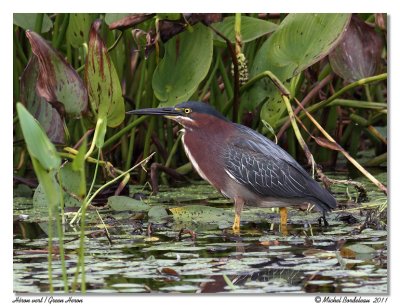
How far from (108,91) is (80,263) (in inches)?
62.9

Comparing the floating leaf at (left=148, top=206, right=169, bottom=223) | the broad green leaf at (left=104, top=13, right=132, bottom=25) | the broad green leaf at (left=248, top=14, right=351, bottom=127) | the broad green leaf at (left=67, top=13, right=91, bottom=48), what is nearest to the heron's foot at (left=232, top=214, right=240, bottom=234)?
the floating leaf at (left=148, top=206, right=169, bottom=223)

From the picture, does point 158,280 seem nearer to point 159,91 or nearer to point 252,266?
point 252,266

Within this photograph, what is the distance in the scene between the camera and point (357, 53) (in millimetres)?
6363

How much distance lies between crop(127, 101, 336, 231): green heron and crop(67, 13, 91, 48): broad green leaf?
0.84 metres

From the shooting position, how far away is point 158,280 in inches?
184

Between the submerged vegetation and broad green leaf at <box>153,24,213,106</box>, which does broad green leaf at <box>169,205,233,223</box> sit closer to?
the submerged vegetation

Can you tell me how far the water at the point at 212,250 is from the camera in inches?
182

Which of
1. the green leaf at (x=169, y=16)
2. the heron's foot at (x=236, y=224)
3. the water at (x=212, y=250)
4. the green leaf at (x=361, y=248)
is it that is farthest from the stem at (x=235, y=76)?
the green leaf at (x=361, y=248)

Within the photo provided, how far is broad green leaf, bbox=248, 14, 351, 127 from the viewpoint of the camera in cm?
607

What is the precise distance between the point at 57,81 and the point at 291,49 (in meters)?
1.39

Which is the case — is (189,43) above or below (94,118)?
above
